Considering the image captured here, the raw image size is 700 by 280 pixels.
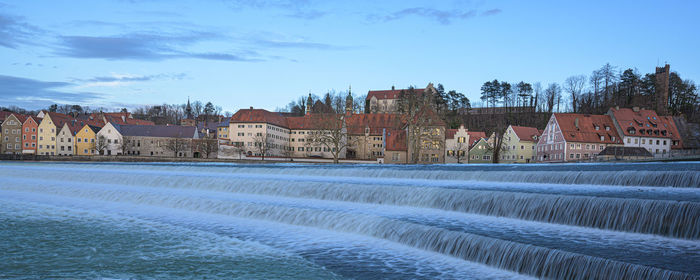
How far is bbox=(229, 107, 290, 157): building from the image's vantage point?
324 feet

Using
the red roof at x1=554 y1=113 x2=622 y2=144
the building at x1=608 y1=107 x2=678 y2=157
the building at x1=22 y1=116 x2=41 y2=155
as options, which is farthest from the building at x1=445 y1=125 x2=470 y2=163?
the building at x1=22 y1=116 x2=41 y2=155

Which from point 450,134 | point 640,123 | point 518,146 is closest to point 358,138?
Result: point 450,134

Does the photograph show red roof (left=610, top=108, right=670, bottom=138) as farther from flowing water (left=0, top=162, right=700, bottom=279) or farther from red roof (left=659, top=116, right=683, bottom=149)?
flowing water (left=0, top=162, right=700, bottom=279)

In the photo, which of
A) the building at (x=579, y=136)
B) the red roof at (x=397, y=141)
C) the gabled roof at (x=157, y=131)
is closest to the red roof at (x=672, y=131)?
the building at (x=579, y=136)

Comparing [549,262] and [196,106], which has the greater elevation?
[196,106]

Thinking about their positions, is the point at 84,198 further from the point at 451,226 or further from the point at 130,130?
the point at 130,130

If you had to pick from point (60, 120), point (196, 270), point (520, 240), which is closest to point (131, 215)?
point (196, 270)

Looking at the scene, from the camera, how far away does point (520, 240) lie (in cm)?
1134

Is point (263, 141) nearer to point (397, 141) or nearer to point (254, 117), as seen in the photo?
point (254, 117)

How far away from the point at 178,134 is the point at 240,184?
8285 centimetres

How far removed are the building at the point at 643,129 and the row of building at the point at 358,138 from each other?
139 millimetres

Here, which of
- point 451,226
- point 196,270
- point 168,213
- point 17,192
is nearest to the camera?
point 196,270

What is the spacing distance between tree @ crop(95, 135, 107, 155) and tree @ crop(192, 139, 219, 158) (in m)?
18.5

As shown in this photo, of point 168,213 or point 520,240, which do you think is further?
point 168,213
